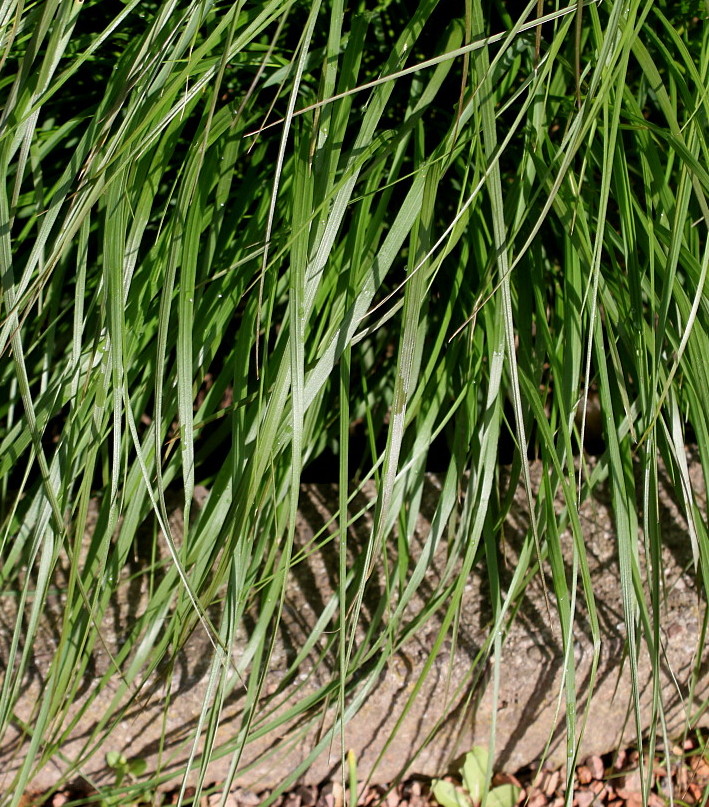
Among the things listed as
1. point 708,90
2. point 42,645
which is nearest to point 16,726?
point 42,645

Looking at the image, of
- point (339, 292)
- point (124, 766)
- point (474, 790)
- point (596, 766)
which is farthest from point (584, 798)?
point (339, 292)

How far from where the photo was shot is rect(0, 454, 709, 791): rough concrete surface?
0.92 m

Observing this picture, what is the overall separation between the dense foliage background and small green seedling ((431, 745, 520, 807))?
23 centimetres

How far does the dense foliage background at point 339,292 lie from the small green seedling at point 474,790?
0.23 m

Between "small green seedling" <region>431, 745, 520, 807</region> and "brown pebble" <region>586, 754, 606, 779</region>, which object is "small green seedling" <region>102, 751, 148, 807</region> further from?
"brown pebble" <region>586, 754, 606, 779</region>

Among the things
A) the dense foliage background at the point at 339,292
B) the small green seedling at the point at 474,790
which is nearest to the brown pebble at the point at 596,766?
the small green seedling at the point at 474,790

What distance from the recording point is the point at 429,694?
0.93 metres

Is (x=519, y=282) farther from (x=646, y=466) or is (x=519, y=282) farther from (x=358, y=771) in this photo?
(x=358, y=771)

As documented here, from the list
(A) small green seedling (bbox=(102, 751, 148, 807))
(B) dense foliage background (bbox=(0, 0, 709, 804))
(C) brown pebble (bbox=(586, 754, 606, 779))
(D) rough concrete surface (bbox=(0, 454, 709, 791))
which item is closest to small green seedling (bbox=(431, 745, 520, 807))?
(D) rough concrete surface (bbox=(0, 454, 709, 791))

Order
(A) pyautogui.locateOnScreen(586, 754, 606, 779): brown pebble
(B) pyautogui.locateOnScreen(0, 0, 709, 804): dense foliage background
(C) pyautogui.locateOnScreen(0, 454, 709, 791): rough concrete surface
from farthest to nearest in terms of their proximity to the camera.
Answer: (A) pyautogui.locateOnScreen(586, 754, 606, 779): brown pebble < (C) pyautogui.locateOnScreen(0, 454, 709, 791): rough concrete surface < (B) pyautogui.locateOnScreen(0, 0, 709, 804): dense foliage background

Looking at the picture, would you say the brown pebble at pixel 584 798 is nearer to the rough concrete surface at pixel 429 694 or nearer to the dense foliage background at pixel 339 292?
the rough concrete surface at pixel 429 694

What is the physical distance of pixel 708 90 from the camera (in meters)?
0.81

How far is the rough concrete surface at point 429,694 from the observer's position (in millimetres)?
922

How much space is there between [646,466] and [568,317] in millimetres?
203
